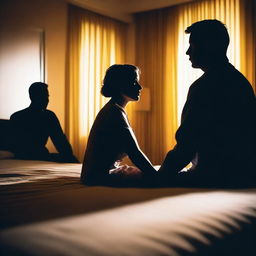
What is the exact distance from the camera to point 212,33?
1.64 meters

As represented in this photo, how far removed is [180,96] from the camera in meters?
5.12

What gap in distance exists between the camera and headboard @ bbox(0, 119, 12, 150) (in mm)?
3578

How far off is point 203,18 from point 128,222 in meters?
4.49

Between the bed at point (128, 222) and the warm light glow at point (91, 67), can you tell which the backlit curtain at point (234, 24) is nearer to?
the warm light glow at point (91, 67)

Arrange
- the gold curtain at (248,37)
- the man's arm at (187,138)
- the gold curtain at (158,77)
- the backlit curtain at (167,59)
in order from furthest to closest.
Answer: the gold curtain at (158,77), the backlit curtain at (167,59), the gold curtain at (248,37), the man's arm at (187,138)

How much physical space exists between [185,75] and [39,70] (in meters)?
2.09

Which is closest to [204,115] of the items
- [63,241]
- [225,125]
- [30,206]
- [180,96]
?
[225,125]

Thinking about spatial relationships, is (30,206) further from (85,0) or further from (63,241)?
(85,0)

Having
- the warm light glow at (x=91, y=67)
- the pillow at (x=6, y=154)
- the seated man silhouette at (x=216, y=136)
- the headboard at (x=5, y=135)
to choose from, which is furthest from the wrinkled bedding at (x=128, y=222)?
the warm light glow at (x=91, y=67)

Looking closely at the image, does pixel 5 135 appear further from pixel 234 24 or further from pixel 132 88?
pixel 234 24

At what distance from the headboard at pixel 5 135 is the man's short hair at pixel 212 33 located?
8.28ft

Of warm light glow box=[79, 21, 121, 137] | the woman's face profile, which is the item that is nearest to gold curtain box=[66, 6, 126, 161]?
warm light glow box=[79, 21, 121, 137]

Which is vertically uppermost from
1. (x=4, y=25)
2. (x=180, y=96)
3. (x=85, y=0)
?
(x=85, y=0)

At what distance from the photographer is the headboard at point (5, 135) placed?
141 inches
